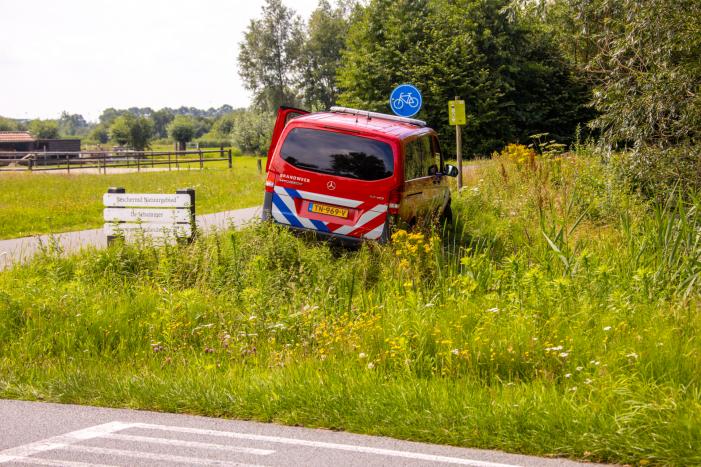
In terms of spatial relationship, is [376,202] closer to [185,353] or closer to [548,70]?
[185,353]

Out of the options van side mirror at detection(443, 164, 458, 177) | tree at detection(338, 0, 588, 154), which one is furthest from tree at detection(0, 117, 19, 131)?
van side mirror at detection(443, 164, 458, 177)

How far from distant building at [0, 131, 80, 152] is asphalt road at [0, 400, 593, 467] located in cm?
9142

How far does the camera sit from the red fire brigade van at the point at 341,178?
33.8 feet

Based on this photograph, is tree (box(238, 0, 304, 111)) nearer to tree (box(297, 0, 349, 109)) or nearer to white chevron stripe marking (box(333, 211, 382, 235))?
tree (box(297, 0, 349, 109))

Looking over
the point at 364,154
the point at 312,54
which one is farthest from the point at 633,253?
the point at 312,54

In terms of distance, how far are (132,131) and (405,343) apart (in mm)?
109522

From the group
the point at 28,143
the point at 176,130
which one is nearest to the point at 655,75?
the point at 28,143

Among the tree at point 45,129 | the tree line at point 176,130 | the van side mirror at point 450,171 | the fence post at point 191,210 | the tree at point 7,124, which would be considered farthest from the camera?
the tree at point 7,124

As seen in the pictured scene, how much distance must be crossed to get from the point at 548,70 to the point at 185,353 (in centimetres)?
4426

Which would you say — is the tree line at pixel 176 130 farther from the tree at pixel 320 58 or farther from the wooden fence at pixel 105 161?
the wooden fence at pixel 105 161

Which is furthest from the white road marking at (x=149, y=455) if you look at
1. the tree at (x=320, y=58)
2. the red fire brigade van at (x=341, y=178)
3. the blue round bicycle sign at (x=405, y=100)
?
the tree at (x=320, y=58)

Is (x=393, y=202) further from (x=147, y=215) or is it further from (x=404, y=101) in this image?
(x=404, y=101)

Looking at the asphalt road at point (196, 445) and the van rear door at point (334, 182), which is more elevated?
the van rear door at point (334, 182)

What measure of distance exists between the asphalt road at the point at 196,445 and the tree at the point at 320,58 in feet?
241
